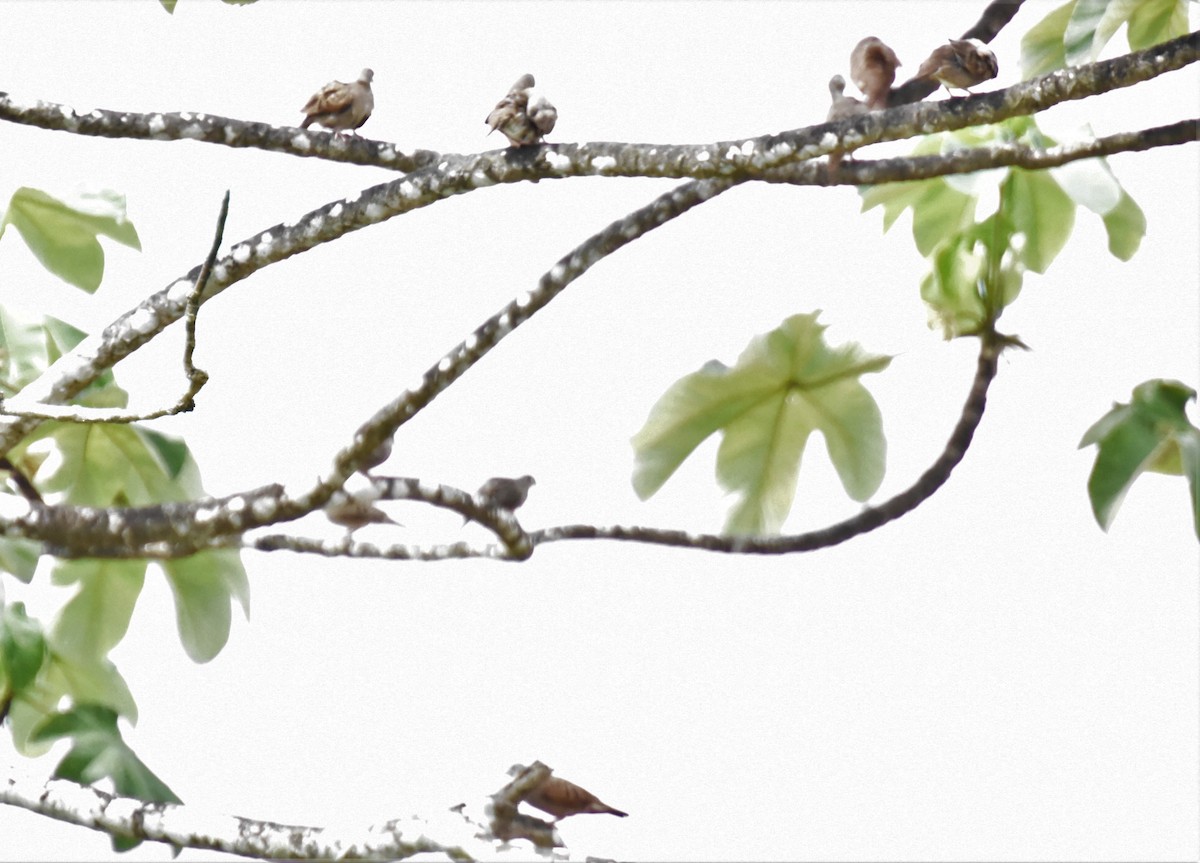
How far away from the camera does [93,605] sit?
1.89 m

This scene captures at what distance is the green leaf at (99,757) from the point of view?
1.42 m

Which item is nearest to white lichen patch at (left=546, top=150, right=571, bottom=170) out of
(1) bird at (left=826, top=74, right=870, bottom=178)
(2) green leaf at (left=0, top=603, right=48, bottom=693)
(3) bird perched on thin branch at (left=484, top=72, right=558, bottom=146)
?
(3) bird perched on thin branch at (left=484, top=72, right=558, bottom=146)

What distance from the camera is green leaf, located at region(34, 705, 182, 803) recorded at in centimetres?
142

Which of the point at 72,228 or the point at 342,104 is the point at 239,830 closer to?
the point at 342,104

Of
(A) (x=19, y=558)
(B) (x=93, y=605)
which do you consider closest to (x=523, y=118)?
(A) (x=19, y=558)

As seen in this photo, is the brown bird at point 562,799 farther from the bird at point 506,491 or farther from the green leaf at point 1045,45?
the green leaf at point 1045,45

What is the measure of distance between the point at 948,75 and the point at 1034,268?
0.55 m

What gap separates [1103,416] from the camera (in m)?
1.56

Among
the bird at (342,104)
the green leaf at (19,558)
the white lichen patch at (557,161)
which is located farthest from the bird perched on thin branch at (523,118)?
the green leaf at (19,558)

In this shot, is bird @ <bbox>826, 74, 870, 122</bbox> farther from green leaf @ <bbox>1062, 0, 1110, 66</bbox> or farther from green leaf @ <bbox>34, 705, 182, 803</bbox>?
green leaf @ <bbox>34, 705, 182, 803</bbox>

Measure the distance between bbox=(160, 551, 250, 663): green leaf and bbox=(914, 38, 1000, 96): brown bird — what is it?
1.15m

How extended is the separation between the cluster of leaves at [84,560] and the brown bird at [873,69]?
971 mm

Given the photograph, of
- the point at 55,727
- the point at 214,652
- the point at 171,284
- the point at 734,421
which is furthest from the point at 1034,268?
the point at 55,727

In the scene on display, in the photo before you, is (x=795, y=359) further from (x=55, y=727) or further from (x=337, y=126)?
(x=55, y=727)
